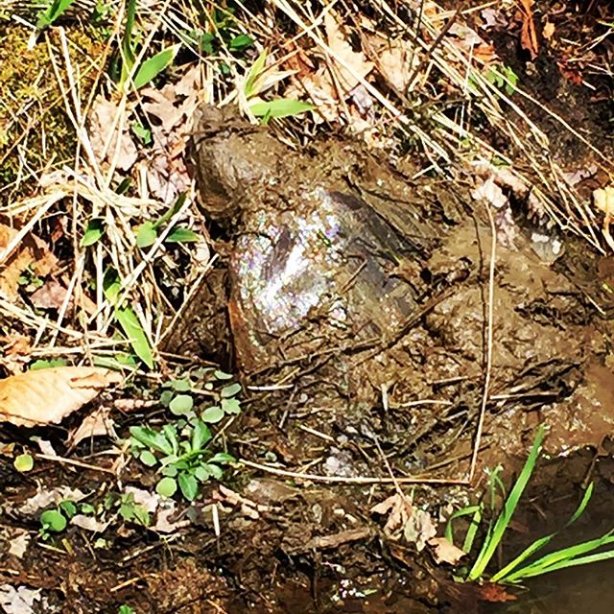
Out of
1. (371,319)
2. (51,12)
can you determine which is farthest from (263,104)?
(371,319)

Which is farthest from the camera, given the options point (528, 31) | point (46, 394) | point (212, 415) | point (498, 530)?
point (528, 31)

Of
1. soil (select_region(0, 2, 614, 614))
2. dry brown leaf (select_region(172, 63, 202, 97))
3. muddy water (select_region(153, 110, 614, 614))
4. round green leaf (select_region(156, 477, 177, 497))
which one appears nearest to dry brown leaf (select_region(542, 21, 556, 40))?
soil (select_region(0, 2, 614, 614))

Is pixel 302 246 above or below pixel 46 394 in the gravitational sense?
above

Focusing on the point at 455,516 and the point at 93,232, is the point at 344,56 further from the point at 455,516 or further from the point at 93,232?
the point at 455,516

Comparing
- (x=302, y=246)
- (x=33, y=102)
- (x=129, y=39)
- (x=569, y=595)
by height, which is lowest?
(x=569, y=595)

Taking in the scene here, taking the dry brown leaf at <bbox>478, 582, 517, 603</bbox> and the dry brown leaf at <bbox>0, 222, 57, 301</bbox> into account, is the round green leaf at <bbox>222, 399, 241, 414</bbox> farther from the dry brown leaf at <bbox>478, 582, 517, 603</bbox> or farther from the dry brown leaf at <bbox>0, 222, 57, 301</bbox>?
the dry brown leaf at <bbox>478, 582, 517, 603</bbox>

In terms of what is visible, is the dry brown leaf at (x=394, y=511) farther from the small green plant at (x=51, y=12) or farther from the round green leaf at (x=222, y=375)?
the small green plant at (x=51, y=12)

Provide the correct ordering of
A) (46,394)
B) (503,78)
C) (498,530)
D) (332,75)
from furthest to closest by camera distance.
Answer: (503,78) < (332,75) < (46,394) < (498,530)

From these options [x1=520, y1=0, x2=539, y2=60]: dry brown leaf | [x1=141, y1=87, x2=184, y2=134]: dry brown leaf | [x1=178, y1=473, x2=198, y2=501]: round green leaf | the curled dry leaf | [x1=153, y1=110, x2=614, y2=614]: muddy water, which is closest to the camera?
[x1=178, y1=473, x2=198, y2=501]: round green leaf
